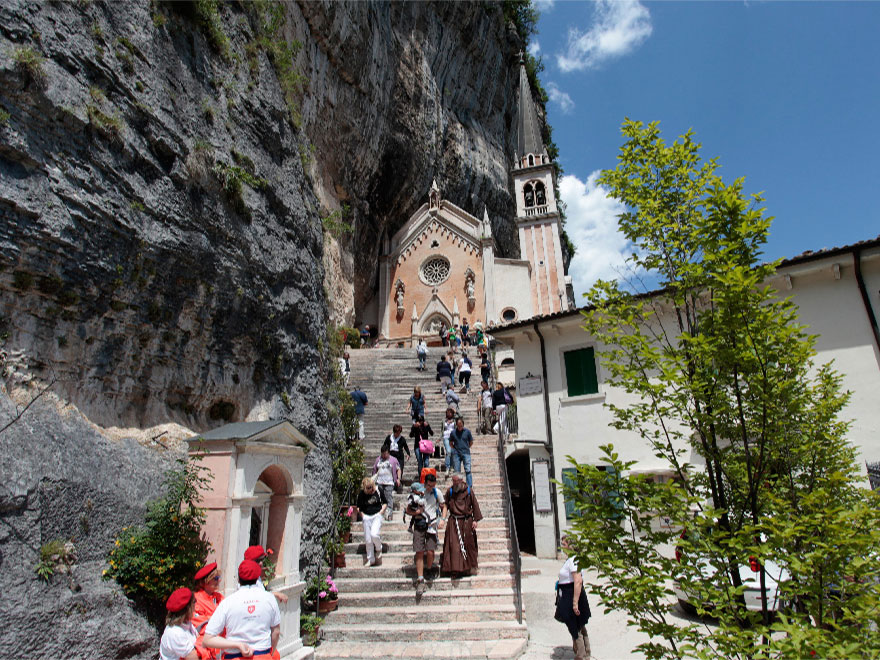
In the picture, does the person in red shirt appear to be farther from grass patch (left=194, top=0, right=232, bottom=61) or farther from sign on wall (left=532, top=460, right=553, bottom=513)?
grass patch (left=194, top=0, right=232, bottom=61)

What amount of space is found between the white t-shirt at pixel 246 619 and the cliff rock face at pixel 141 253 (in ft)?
6.94

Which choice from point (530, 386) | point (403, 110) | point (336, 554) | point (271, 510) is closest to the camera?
point (271, 510)

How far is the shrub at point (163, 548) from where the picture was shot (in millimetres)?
5406

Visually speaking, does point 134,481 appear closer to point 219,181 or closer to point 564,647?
point 219,181

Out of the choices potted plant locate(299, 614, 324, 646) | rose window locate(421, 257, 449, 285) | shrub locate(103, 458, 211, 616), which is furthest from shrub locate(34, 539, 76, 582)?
rose window locate(421, 257, 449, 285)

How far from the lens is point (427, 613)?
729 cm

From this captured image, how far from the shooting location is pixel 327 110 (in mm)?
18422

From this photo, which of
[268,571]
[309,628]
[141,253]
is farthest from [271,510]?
[141,253]

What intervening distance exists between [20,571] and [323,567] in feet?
15.1

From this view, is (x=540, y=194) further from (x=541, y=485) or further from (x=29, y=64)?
(x=29, y=64)

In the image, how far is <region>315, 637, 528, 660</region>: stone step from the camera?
634cm

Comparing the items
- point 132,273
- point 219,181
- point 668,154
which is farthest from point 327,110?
point 668,154

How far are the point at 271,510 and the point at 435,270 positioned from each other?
26818 mm

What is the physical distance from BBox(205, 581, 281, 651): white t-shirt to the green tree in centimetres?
247
